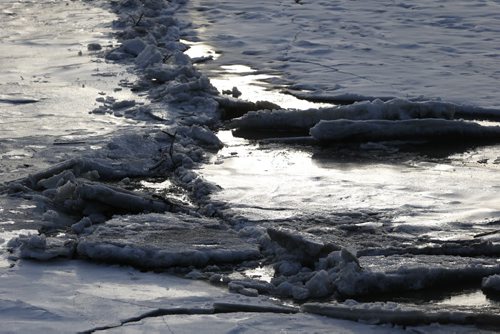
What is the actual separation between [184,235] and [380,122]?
2356 mm

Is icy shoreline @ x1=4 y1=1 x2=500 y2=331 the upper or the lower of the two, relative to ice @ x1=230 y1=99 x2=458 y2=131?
lower

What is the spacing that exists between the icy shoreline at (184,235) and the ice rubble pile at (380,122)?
1.76 ft

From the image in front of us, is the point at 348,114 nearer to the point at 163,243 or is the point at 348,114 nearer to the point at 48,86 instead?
the point at 163,243

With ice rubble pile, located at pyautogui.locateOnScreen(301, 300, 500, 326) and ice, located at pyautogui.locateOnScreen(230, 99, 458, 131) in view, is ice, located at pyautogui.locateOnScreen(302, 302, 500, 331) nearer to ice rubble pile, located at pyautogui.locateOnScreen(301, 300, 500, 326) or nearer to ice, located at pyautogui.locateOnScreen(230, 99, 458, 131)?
ice rubble pile, located at pyautogui.locateOnScreen(301, 300, 500, 326)

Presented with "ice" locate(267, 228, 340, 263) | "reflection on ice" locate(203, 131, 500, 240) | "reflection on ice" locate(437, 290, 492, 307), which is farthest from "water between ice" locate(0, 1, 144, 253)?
"reflection on ice" locate(437, 290, 492, 307)

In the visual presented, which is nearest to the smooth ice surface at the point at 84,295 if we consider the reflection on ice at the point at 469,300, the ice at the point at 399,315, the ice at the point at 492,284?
the ice at the point at 399,315

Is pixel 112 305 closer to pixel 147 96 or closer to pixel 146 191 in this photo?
pixel 146 191

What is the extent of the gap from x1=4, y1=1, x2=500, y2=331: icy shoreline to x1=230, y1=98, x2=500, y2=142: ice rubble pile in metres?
0.54

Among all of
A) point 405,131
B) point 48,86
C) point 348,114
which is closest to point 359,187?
point 405,131

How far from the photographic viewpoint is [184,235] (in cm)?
501

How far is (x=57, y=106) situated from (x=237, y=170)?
2030 mm

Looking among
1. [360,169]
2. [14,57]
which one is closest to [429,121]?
[360,169]

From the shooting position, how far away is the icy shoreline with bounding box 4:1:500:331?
4.47m

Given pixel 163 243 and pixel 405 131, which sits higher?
pixel 405 131
